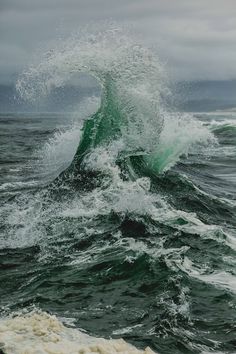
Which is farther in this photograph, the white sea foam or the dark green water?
the dark green water

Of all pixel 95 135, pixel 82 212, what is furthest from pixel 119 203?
pixel 95 135

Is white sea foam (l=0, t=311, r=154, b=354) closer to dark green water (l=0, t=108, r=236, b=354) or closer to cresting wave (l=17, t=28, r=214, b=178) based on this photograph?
dark green water (l=0, t=108, r=236, b=354)

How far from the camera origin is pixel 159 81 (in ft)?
64.7

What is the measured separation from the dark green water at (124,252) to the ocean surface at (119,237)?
0.11 ft

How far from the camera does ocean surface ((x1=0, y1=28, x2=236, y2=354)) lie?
726 cm

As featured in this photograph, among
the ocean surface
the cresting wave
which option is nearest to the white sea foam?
the ocean surface

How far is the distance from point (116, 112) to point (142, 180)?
4178 millimetres

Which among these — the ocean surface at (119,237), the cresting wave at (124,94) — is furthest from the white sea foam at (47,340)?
the cresting wave at (124,94)

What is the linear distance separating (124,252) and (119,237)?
3.88ft

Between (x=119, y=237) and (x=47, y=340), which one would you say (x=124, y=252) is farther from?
(x=47, y=340)

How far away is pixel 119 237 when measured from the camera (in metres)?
12.1

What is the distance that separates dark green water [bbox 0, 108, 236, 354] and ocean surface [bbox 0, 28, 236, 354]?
1.3 inches

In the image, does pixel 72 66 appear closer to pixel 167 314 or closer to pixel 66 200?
pixel 66 200

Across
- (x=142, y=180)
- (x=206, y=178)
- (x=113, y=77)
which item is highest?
(x=113, y=77)
